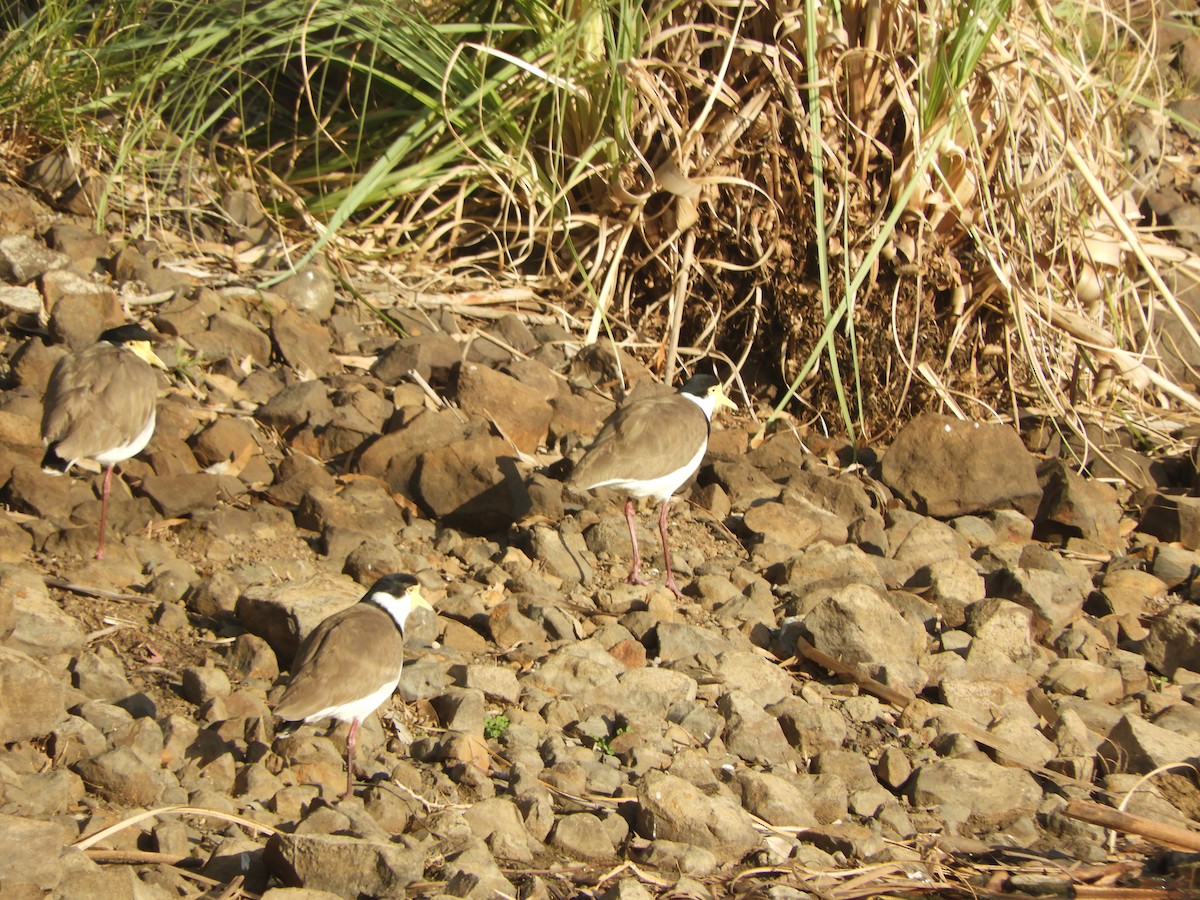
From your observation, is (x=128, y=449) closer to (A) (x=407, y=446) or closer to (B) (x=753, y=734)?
(A) (x=407, y=446)

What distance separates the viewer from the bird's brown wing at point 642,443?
221 inches

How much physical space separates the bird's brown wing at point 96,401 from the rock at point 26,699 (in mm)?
1458

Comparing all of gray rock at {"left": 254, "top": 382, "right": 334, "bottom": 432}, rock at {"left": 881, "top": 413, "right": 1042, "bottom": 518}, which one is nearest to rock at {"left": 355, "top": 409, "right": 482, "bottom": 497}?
gray rock at {"left": 254, "top": 382, "right": 334, "bottom": 432}

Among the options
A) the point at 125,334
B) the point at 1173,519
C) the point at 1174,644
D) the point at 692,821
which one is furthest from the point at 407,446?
the point at 1173,519

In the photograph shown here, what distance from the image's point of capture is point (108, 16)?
744cm

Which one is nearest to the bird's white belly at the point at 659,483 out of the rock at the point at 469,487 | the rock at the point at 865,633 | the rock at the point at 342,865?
the rock at the point at 469,487

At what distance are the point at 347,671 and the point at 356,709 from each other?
0.41 ft

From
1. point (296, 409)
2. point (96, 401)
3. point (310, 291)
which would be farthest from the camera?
point (310, 291)

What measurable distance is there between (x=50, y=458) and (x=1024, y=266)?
195 inches

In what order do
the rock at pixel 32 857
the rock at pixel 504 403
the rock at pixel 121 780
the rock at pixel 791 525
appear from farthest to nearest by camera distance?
the rock at pixel 504 403 < the rock at pixel 791 525 < the rock at pixel 121 780 < the rock at pixel 32 857

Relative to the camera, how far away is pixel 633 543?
5672 millimetres

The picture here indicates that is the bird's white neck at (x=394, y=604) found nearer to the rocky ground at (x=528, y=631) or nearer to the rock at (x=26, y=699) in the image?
the rocky ground at (x=528, y=631)

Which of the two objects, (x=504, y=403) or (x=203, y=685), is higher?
(x=203, y=685)

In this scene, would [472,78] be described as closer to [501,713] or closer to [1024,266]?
[1024,266]
